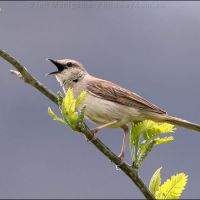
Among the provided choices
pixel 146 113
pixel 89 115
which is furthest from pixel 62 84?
pixel 146 113

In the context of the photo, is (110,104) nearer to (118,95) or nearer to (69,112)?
(118,95)

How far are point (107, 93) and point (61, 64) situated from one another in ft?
2.68

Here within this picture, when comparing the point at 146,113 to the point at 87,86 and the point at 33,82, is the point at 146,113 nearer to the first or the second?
the point at 87,86

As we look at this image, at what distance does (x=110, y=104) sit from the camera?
5.18m

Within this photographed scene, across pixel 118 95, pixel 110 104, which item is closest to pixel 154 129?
pixel 110 104

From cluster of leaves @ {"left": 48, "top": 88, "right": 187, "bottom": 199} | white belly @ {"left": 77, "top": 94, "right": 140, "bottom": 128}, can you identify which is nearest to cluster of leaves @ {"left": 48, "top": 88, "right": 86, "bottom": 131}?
cluster of leaves @ {"left": 48, "top": 88, "right": 187, "bottom": 199}

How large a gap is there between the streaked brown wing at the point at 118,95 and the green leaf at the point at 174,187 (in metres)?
2.30

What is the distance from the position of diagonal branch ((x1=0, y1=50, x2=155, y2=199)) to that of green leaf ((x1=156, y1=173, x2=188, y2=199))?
168 mm

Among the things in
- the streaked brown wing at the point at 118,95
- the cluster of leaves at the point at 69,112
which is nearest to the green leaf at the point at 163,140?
the cluster of leaves at the point at 69,112

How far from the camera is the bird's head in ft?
18.7

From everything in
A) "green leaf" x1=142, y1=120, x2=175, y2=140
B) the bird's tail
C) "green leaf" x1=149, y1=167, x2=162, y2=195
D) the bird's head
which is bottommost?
"green leaf" x1=149, y1=167, x2=162, y2=195

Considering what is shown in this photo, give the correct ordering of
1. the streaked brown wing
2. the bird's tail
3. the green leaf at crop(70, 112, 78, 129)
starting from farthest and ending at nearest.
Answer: the streaked brown wing < the bird's tail < the green leaf at crop(70, 112, 78, 129)

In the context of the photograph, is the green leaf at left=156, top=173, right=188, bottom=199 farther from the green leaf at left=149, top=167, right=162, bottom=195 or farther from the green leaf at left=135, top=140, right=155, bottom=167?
the green leaf at left=135, top=140, right=155, bottom=167

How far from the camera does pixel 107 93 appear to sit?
5504 mm
